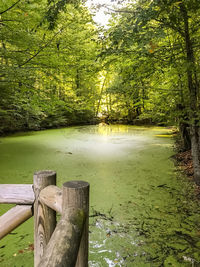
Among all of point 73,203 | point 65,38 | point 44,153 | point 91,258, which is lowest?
point 91,258

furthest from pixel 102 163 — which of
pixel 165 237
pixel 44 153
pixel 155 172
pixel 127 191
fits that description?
pixel 165 237

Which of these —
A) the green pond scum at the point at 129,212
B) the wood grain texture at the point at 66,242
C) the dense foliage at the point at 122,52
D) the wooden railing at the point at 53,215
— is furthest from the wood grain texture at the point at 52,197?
the dense foliage at the point at 122,52

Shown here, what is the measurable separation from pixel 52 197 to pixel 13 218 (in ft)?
1.03

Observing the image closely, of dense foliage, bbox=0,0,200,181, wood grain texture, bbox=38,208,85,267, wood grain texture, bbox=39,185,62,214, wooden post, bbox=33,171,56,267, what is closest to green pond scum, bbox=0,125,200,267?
dense foliage, bbox=0,0,200,181

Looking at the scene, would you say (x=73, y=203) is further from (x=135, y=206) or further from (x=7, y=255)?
(x=135, y=206)

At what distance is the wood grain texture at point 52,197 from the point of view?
35.0 inches

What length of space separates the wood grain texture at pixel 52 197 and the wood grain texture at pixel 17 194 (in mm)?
97

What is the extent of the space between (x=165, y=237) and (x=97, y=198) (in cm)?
118

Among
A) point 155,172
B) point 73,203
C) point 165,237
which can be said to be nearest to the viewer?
point 73,203

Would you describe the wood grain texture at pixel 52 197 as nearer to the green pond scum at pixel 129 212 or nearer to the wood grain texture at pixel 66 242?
the wood grain texture at pixel 66 242

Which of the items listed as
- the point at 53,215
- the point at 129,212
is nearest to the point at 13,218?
the point at 53,215

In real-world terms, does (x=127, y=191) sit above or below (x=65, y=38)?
below

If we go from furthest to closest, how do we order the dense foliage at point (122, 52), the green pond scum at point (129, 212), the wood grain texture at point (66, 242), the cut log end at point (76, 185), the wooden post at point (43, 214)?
1. the dense foliage at point (122, 52)
2. the green pond scum at point (129, 212)
3. the wooden post at point (43, 214)
4. the cut log end at point (76, 185)
5. the wood grain texture at point (66, 242)

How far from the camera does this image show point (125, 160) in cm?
500
